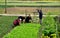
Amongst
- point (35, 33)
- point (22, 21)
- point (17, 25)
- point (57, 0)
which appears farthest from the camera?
point (57, 0)

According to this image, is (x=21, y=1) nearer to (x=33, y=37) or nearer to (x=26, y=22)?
(x=26, y=22)

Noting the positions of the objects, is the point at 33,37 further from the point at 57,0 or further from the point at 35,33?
the point at 57,0

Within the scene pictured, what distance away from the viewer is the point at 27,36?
1232cm

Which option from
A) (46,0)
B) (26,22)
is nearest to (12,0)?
(46,0)

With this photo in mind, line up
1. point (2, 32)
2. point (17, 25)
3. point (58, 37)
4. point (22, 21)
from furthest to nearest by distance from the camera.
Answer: point (22, 21) → point (17, 25) → point (2, 32) → point (58, 37)

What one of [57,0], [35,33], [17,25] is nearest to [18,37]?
[35,33]

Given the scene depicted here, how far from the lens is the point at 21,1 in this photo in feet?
124

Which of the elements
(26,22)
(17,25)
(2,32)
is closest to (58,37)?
(2,32)

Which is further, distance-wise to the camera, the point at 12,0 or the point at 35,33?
the point at 12,0

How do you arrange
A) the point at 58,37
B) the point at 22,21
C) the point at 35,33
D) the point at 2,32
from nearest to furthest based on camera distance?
the point at 58,37, the point at 35,33, the point at 2,32, the point at 22,21

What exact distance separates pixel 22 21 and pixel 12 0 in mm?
20486

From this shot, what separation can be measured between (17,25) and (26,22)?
2.01m

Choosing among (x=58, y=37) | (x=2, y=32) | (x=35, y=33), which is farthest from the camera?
(x=2, y=32)

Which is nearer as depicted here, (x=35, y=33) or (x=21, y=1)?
(x=35, y=33)
